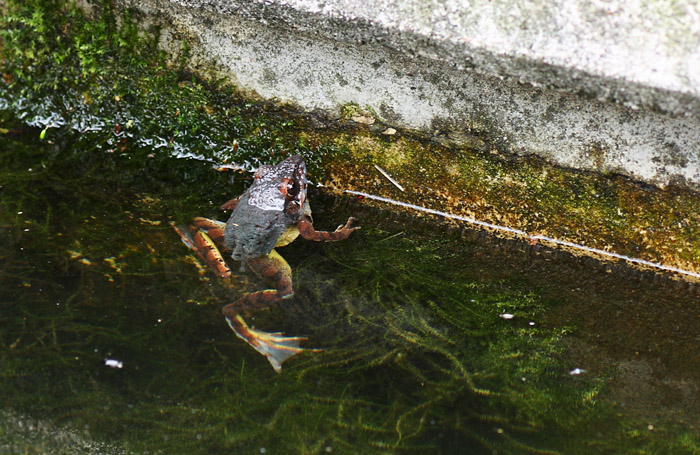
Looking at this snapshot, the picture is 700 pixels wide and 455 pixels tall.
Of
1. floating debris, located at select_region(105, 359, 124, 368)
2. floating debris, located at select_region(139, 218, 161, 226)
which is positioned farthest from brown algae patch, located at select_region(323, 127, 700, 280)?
floating debris, located at select_region(105, 359, 124, 368)

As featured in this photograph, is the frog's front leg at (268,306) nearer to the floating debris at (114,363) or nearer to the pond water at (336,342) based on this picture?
the pond water at (336,342)

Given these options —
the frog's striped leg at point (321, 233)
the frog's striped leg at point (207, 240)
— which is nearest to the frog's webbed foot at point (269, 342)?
the frog's striped leg at point (207, 240)

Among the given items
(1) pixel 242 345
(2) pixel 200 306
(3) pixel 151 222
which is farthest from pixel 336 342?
(3) pixel 151 222

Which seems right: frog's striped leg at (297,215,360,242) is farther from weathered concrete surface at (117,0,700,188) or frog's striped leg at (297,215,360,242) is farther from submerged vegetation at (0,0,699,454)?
weathered concrete surface at (117,0,700,188)

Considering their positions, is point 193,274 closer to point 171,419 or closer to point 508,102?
point 171,419

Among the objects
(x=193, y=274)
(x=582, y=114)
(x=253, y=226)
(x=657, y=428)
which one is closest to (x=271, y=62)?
(x=253, y=226)

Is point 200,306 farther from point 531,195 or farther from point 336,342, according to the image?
point 531,195
